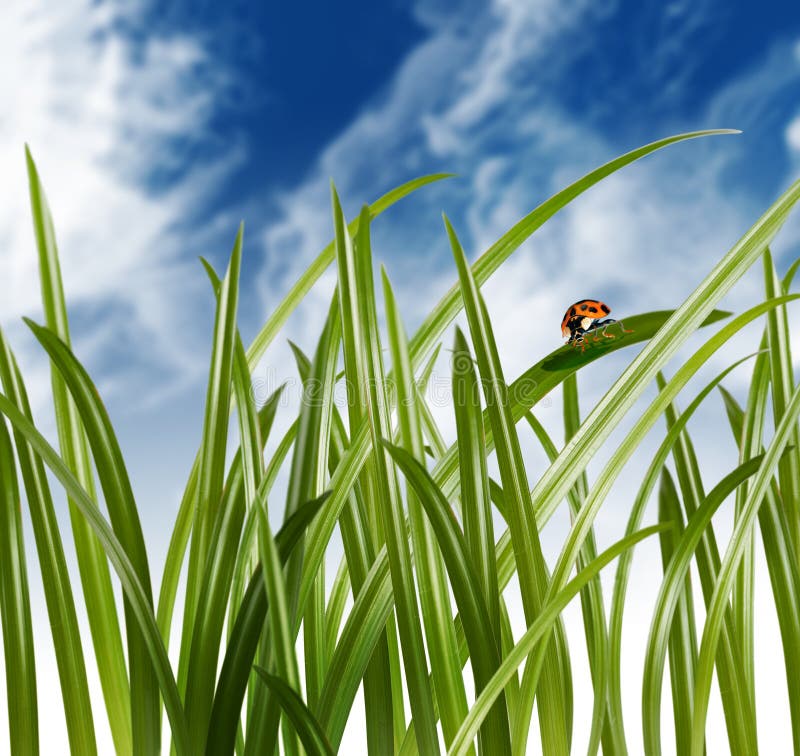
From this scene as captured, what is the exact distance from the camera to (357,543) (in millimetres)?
1034

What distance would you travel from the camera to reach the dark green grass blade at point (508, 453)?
828mm

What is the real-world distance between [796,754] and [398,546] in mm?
990

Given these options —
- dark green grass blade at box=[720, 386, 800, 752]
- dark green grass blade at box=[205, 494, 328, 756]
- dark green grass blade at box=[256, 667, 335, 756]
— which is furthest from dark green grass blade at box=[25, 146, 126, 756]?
dark green grass blade at box=[720, 386, 800, 752]

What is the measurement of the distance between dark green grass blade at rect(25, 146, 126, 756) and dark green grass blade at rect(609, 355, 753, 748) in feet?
2.55

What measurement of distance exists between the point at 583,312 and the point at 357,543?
18.9 inches

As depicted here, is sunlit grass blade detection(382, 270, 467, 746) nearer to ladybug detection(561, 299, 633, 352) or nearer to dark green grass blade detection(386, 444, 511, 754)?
dark green grass blade detection(386, 444, 511, 754)

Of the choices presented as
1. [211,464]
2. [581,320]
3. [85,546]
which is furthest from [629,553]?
[85,546]

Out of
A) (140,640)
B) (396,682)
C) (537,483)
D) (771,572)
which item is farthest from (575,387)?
(140,640)

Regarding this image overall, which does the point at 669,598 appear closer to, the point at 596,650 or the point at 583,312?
the point at 596,650

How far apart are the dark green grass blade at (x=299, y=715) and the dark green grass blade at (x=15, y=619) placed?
458 millimetres

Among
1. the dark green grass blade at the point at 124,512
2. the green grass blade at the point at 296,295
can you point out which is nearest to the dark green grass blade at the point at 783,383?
the green grass blade at the point at 296,295

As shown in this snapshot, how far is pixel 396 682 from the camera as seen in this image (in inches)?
40.9

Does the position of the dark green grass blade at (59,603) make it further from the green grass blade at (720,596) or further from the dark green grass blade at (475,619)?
the green grass blade at (720,596)

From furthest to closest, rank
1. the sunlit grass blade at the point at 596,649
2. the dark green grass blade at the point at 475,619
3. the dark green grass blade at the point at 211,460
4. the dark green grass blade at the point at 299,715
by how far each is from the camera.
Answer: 1. the sunlit grass blade at the point at 596,649
2. the dark green grass blade at the point at 211,460
3. the dark green grass blade at the point at 475,619
4. the dark green grass blade at the point at 299,715
